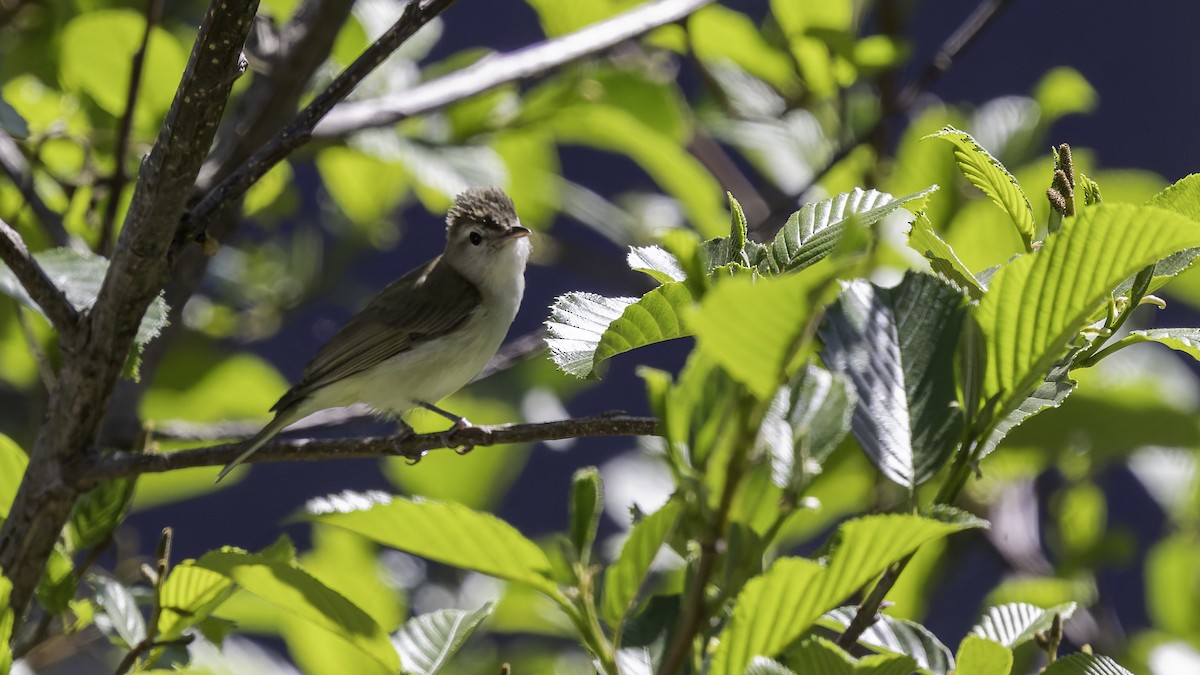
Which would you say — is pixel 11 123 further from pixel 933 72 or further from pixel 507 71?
pixel 933 72

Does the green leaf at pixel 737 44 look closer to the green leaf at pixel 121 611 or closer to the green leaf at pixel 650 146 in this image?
the green leaf at pixel 650 146

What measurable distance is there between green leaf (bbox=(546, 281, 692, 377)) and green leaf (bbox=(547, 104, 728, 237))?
144 cm

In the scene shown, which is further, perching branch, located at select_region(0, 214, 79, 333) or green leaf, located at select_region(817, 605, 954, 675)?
perching branch, located at select_region(0, 214, 79, 333)

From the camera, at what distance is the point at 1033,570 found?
2645 mm

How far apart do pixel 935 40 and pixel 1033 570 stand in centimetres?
356

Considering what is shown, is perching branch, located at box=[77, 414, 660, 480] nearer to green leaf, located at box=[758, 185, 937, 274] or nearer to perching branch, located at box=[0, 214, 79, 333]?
perching branch, located at box=[0, 214, 79, 333]

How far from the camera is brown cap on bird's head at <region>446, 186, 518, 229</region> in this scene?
2924mm

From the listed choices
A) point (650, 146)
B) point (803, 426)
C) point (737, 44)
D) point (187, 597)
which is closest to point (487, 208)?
point (650, 146)

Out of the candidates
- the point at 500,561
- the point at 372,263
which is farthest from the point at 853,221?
the point at 372,263

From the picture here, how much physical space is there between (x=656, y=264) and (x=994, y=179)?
267 millimetres

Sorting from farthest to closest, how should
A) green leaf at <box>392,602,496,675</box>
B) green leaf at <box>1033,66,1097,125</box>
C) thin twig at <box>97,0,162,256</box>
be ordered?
green leaf at <box>1033,66,1097,125</box>, thin twig at <box>97,0,162,256</box>, green leaf at <box>392,602,496,675</box>

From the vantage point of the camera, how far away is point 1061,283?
782mm

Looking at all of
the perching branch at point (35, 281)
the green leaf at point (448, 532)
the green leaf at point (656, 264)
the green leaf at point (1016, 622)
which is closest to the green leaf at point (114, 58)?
the perching branch at point (35, 281)

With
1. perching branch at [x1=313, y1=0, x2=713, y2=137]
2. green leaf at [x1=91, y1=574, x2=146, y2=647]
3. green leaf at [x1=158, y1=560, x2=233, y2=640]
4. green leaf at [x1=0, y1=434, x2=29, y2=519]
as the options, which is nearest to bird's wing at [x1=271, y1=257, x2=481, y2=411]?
perching branch at [x1=313, y1=0, x2=713, y2=137]
